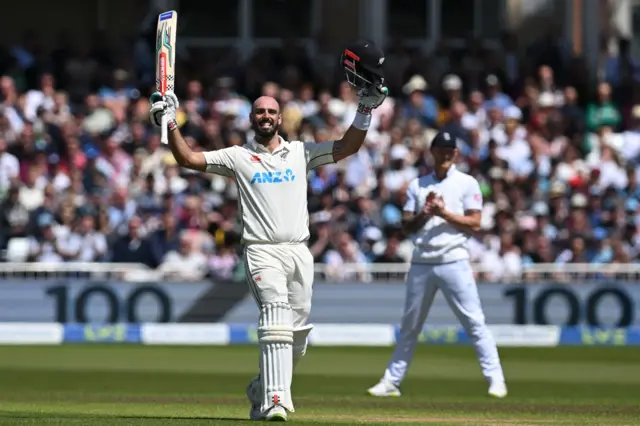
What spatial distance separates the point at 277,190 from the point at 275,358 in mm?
870

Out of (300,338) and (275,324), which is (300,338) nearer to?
(300,338)

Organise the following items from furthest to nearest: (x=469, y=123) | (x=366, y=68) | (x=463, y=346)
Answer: (x=469, y=123) < (x=463, y=346) < (x=366, y=68)

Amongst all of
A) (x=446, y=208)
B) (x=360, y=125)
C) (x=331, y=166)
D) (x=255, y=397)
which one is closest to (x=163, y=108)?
(x=360, y=125)

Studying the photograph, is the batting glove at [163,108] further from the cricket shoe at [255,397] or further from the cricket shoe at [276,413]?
the cricket shoe at [276,413]

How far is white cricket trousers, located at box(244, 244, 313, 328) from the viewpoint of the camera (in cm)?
723

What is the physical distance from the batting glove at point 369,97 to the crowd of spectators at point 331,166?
8.04 m

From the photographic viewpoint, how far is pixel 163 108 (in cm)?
729

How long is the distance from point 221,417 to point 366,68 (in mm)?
1939

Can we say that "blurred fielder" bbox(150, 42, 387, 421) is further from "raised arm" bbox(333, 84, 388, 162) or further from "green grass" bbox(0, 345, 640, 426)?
"green grass" bbox(0, 345, 640, 426)

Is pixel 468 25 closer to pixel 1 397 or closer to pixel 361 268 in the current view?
pixel 361 268

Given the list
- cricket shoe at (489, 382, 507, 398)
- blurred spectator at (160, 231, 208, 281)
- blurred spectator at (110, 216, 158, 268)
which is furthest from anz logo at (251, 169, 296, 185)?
blurred spectator at (110, 216, 158, 268)

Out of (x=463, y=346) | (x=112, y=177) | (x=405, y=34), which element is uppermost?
(x=405, y=34)

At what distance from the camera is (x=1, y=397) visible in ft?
30.3

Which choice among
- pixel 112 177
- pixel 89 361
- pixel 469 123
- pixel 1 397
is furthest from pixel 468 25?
pixel 1 397
